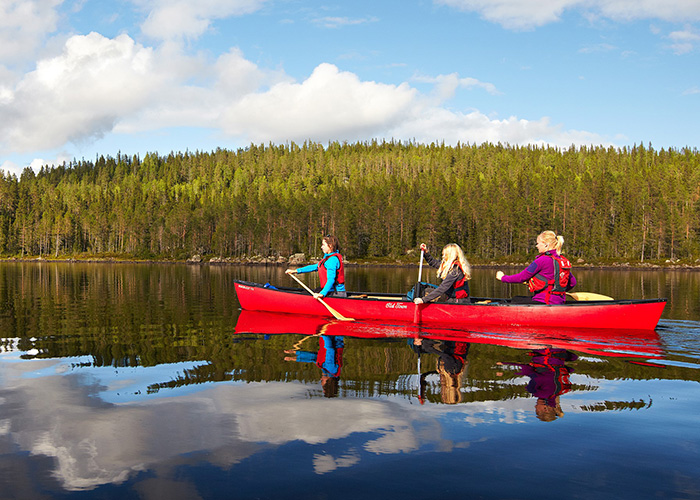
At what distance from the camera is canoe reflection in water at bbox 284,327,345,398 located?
9.64 metres

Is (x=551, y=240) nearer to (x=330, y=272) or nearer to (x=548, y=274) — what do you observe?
(x=548, y=274)

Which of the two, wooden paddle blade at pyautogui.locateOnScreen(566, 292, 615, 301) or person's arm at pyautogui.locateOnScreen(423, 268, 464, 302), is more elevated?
person's arm at pyautogui.locateOnScreen(423, 268, 464, 302)

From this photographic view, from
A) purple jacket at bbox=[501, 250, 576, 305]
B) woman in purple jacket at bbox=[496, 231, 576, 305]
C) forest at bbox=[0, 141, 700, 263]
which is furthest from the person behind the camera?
forest at bbox=[0, 141, 700, 263]

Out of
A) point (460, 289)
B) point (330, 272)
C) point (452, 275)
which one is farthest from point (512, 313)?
point (330, 272)

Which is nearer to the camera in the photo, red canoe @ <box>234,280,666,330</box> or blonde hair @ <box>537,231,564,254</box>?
blonde hair @ <box>537,231,564,254</box>

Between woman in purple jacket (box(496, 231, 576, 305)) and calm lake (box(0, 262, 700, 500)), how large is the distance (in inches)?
65.3

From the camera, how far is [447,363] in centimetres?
1150

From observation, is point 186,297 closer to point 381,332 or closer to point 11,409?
point 381,332

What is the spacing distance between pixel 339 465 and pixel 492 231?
12480 centimetres

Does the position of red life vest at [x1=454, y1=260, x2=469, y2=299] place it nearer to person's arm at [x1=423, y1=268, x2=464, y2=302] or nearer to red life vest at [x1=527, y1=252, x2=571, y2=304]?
person's arm at [x1=423, y1=268, x2=464, y2=302]

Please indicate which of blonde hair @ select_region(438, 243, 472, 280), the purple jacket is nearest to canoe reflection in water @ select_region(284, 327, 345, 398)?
blonde hair @ select_region(438, 243, 472, 280)

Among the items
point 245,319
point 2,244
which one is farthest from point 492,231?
point 2,244

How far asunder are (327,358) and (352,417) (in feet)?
14.4

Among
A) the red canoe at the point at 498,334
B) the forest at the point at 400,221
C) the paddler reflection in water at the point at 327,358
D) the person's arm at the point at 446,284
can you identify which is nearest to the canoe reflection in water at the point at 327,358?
the paddler reflection in water at the point at 327,358
